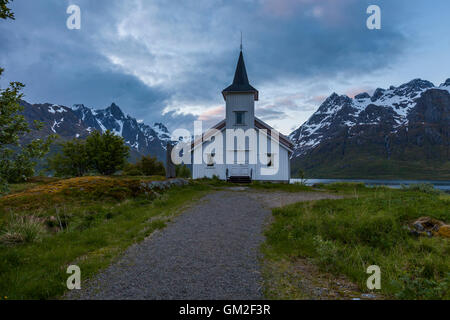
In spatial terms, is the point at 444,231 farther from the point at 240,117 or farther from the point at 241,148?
the point at 240,117

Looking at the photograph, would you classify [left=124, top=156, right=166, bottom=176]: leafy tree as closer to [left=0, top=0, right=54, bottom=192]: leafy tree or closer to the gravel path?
the gravel path

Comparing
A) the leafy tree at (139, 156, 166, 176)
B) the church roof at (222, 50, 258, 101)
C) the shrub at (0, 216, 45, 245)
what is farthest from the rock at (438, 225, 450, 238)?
the leafy tree at (139, 156, 166, 176)

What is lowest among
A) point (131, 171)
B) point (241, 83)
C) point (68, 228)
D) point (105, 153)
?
point (68, 228)

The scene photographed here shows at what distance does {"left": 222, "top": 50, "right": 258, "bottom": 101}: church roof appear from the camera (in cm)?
2954

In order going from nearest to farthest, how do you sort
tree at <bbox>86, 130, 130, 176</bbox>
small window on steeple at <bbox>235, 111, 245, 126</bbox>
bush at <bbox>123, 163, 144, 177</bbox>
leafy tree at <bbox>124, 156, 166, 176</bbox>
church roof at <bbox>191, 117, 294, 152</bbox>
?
church roof at <bbox>191, 117, 294, 152</bbox> → small window on steeple at <bbox>235, 111, 245, 126</bbox> → tree at <bbox>86, 130, 130, 176</bbox> → bush at <bbox>123, 163, 144, 177</bbox> → leafy tree at <bbox>124, 156, 166, 176</bbox>

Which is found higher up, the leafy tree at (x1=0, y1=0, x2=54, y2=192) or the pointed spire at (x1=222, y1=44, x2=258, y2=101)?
the pointed spire at (x1=222, y1=44, x2=258, y2=101)

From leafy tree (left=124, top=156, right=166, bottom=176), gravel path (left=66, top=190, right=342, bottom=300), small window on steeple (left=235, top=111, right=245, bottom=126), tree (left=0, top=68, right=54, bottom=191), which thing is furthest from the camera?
leafy tree (left=124, top=156, right=166, bottom=176)

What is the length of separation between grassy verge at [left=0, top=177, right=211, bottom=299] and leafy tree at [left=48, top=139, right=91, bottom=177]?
84.8ft

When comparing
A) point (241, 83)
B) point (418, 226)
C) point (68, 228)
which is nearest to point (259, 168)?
point (241, 83)

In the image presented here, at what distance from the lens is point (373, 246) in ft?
23.6

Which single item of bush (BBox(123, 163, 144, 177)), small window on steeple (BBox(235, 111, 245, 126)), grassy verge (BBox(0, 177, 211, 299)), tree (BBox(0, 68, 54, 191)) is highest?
small window on steeple (BBox(235, 111, 245, 126))

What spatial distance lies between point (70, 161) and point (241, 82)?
28840 mm

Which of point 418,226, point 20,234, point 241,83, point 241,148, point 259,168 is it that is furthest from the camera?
point 241,83
